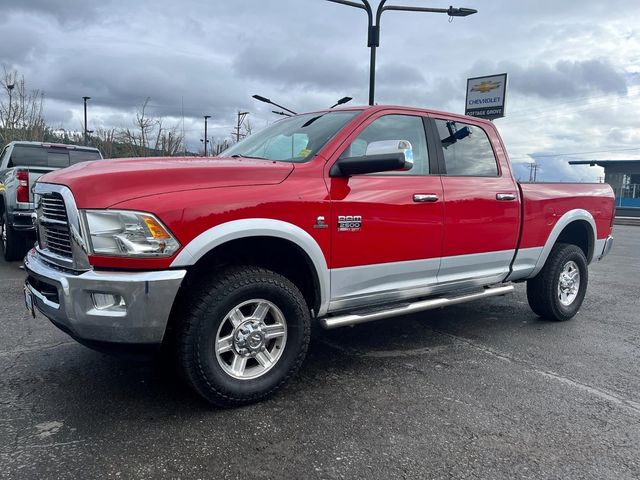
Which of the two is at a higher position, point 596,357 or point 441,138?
point 441,138

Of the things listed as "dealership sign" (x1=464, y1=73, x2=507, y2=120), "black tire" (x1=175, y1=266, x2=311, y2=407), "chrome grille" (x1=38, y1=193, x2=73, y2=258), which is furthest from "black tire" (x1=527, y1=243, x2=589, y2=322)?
"dealership sign" (x1=464, y1=73, x2=507, y2=120)

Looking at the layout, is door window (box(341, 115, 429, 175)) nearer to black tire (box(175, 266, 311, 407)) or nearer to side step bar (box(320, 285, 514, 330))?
side step bar (box(320, 285, 514, 330))

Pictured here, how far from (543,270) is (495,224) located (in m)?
1.16

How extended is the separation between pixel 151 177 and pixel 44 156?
24.8ft

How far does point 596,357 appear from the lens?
4.30 meters

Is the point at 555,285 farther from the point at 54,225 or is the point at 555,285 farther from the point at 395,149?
the point at 54,225

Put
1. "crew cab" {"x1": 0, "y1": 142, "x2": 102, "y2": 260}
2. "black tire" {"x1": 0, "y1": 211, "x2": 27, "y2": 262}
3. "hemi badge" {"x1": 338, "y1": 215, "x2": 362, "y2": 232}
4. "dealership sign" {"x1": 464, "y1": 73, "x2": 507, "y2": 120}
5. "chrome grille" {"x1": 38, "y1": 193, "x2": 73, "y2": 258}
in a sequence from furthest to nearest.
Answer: "dealership sign" {"x1": 464, "y1": 73, "x2": 507, "y2": 120}
"black tire" {"x1": 0, "y1": 211, "x2": 27, "y2": 262}
"crew cab" {"x1": 0, "y1": 142, "x2": 102, "y2": 260}
"hemi badge" {"x1": 338, "y1": 215, "x2": 362, "y2": 232}
"chrome grille" {"x1": 38, "y1": 193, "x2": 73, "y2": 258}

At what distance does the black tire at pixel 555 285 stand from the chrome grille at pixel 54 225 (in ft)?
14.4

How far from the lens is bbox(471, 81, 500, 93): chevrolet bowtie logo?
24.1 m

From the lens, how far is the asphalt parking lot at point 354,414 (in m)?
2.56

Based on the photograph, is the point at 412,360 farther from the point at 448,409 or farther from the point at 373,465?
the point at 373,465

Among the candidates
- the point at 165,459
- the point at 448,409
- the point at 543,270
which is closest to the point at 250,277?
the point at 165,459

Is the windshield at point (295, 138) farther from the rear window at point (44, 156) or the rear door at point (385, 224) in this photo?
the rear window at point (44, 156)

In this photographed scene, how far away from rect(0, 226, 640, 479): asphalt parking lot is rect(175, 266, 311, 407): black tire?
0.50ft
